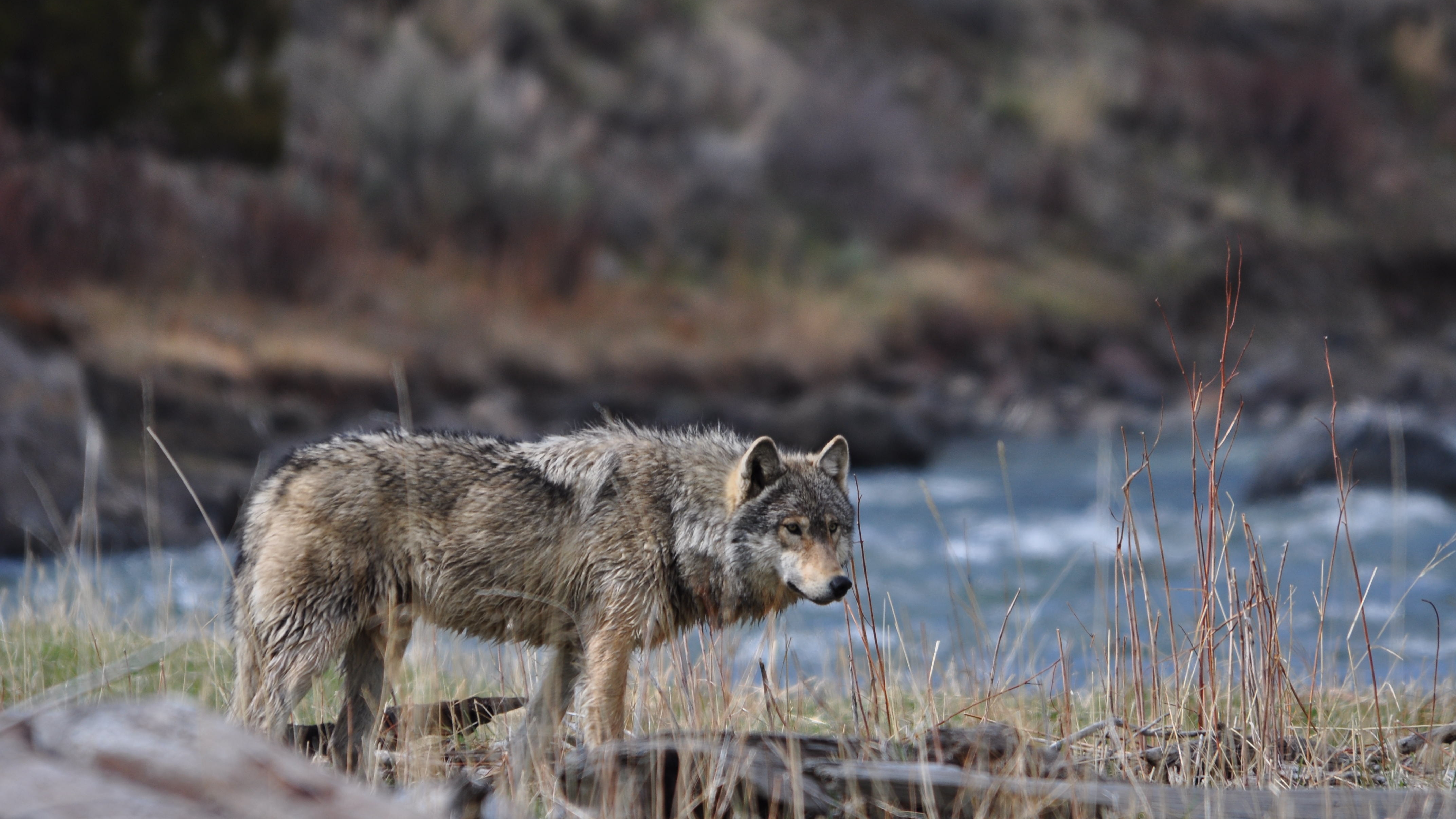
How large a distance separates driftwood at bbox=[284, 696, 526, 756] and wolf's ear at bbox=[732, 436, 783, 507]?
1164 millimetres

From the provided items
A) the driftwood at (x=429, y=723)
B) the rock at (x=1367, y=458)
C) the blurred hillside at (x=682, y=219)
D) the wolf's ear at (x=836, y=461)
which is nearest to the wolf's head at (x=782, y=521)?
the wolf's ear at (x=836, y=461)

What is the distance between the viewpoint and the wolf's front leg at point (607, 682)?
4445mm

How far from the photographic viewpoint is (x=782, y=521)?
15.8 ft

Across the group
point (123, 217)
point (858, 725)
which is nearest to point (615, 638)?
point (858, 725)

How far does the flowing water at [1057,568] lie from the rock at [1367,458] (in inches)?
8.9

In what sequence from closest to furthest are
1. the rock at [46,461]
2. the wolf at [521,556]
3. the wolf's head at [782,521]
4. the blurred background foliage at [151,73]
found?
the wolf at [521,556] → the wolf's head at [782,521] → the rock at [46,461] → the blurred background foliage at [151,73]

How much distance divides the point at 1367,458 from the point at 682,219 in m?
13.3

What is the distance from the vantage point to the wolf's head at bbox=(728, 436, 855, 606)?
15.5 ft

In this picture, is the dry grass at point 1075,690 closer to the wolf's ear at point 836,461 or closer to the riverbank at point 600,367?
the wolf's ear at point 836,461

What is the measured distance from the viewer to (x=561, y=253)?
67.8 feet

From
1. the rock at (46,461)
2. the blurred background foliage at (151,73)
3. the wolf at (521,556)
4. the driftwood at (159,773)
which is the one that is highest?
the blurred background foliage at (151,73)

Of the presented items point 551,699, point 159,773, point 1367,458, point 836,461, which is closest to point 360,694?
point 551,699

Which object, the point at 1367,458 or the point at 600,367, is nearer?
the point at 1367,458

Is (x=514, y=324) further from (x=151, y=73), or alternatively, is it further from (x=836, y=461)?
(x=836, y=461)
